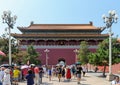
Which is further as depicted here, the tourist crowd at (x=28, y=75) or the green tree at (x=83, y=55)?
the green tree at (x=83, y=55)

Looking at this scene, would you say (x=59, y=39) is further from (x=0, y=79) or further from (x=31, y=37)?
(x=0, y=79)

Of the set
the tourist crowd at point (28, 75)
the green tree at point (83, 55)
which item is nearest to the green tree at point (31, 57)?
the green tree at point (83, 55)

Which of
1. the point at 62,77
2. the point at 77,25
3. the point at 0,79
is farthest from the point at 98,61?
the point at 77,25

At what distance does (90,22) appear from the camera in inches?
2990

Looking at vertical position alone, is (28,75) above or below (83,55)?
below

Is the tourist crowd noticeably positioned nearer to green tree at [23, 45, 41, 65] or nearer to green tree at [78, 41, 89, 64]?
green tree at [23, 45, 41, 65]

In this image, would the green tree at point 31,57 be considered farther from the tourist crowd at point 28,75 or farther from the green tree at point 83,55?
the tourist crowd at point 28,75

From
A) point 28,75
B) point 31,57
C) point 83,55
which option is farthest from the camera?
point 83,55

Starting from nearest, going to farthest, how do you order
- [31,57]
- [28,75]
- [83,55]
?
[28,75] < [31,57] < [83,55]

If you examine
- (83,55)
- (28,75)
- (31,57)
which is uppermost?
(83,55)

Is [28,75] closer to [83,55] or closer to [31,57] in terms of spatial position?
[31,57]

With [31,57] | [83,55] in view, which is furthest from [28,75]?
[83,55]

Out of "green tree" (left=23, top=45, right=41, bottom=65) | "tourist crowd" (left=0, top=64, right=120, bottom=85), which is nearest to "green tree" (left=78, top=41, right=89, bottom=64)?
"green tree" (left=23, top=45, right=41, bottom=65)

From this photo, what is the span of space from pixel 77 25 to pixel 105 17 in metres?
43.6
